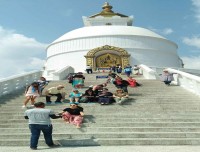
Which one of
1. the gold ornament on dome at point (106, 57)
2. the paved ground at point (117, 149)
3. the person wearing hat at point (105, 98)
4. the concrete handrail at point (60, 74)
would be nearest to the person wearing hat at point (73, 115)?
the paved ground at point (117, 149)

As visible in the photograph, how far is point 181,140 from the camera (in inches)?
332

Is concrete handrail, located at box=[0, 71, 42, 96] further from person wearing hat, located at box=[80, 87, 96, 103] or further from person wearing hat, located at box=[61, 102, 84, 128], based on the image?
person wearing hat, located at box=[61, 102, 84, 128]

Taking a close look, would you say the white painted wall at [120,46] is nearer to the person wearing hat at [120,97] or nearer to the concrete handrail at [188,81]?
the concrete handrail at [188,81]

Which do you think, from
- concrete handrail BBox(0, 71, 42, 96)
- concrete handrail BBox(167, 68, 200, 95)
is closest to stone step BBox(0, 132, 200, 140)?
concrete handrail BBox(167, 68, 200, 95)

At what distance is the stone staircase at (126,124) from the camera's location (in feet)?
28.1

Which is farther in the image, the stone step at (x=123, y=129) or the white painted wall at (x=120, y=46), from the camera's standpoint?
the white painted wall at (x=120, y=46)

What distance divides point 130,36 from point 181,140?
1063 inches

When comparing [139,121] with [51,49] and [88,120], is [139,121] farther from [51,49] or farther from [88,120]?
[51,49]

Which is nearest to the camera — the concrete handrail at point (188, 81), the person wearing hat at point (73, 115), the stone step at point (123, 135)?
the stone step at point (123, 135)

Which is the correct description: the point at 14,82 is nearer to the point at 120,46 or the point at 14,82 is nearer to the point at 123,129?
the point at 123,129

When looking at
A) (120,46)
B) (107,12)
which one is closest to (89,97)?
(120,46)

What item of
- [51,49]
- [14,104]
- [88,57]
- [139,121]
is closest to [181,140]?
[139,121]

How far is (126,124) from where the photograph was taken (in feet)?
32.1

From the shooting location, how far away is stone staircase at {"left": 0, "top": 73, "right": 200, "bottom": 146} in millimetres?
8555
